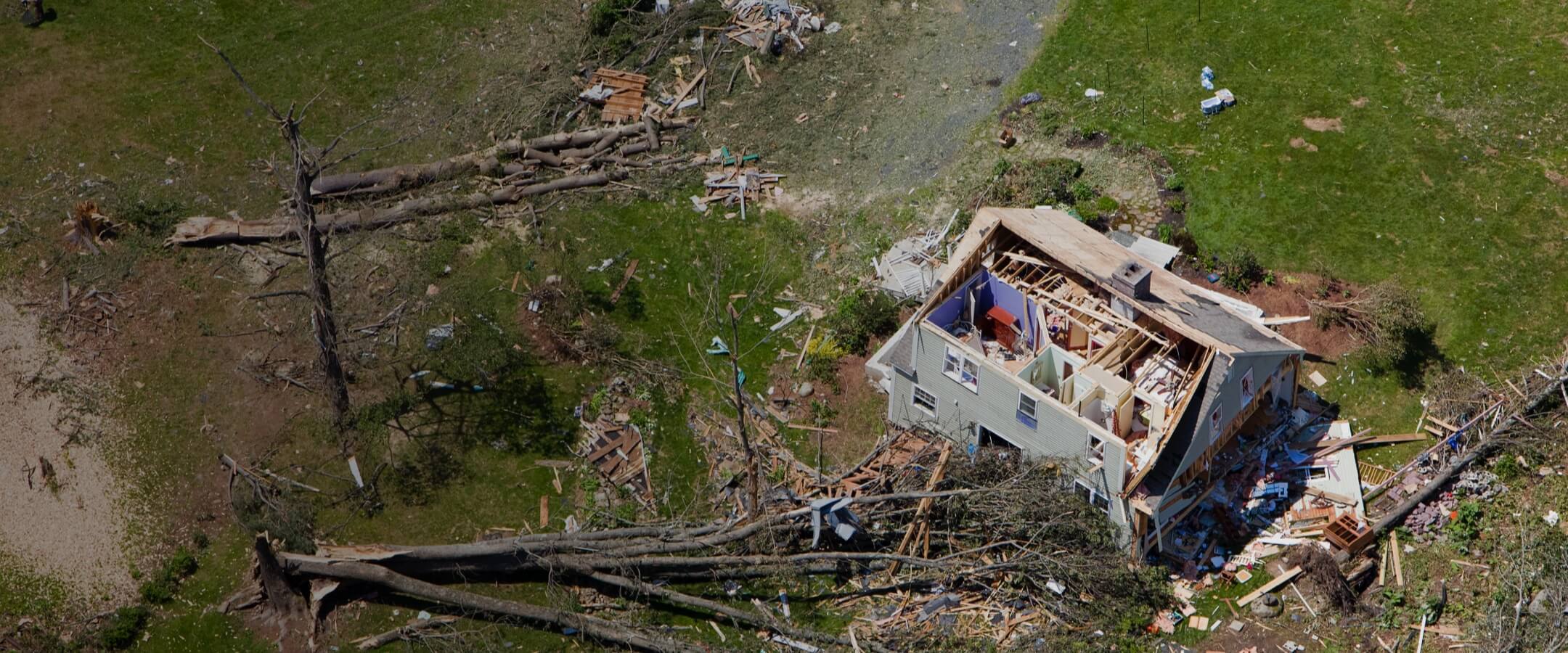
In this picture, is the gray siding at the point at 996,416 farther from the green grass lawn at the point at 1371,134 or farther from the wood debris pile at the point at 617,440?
the green grass lawn at the point at 1371,134

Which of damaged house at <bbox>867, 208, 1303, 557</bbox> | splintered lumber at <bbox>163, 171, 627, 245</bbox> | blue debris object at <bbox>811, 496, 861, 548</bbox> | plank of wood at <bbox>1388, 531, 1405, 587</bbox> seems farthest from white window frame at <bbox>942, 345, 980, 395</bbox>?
splintered lumber at <bbox>163, 171, 627, 245</bbox>

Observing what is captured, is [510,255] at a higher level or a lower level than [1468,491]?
higher

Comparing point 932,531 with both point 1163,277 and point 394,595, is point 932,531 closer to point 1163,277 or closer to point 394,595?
point 1163,277

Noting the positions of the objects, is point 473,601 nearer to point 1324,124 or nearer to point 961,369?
point 961,369

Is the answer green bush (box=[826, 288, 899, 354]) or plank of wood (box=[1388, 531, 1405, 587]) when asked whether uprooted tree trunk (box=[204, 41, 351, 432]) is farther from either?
plank of wood (box=[1388, 531, 1405, 587])

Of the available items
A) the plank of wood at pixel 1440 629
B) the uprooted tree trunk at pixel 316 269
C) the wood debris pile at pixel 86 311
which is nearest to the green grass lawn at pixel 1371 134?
the plank of wood at pixel 1440 629

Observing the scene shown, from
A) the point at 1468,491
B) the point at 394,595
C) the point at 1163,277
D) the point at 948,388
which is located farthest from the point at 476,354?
the point at 1468,491

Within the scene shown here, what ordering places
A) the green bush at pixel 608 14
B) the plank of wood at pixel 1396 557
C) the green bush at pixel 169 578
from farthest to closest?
the green bush at pixel 608 14 → the green bush at pixel 169 578 → the plank of wood at pixel 1396 557
